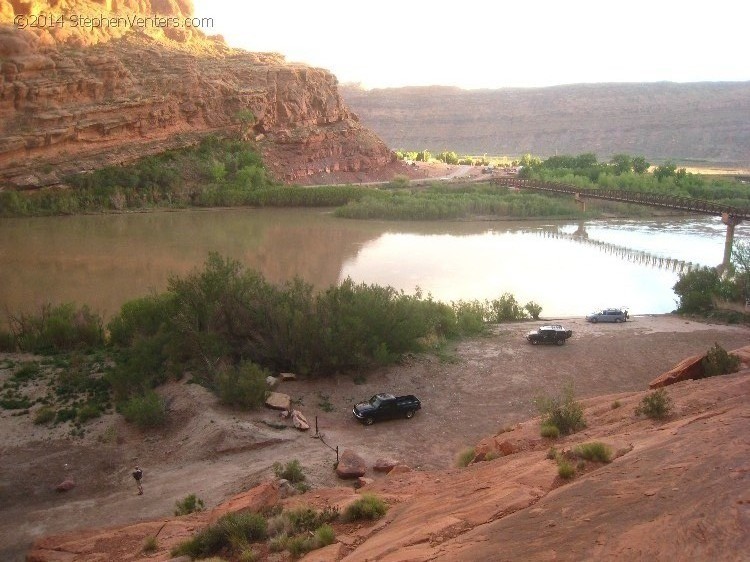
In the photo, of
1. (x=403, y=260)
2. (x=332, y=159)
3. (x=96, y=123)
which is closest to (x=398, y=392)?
(x=403, y=260)

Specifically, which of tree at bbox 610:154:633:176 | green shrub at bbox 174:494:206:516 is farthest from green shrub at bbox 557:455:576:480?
tree at bbox 610:154:633:176

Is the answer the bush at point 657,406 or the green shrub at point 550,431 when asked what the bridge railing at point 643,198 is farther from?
the green shrub at point 550,431

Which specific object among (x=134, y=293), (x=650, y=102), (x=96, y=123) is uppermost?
(x=650, y=102)

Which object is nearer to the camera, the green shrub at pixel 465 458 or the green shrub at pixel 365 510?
the green shrub at pixel 365 510

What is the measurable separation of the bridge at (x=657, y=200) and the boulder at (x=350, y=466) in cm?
2950

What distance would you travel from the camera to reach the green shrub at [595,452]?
734 centimetres

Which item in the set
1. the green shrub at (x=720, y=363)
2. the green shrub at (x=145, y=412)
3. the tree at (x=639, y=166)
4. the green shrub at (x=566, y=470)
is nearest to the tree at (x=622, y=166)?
the tree at (x=639, y=166)

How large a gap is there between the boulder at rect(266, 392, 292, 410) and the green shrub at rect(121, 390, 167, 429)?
2.25m

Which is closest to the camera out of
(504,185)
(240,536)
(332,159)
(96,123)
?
(240,536)

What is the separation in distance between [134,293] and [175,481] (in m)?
15.9

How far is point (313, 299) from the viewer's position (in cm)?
1892

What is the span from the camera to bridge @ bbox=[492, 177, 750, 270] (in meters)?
38.8

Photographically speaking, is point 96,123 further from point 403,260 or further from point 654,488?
point 654,488

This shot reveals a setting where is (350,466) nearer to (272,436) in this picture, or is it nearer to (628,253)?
(272,436)
